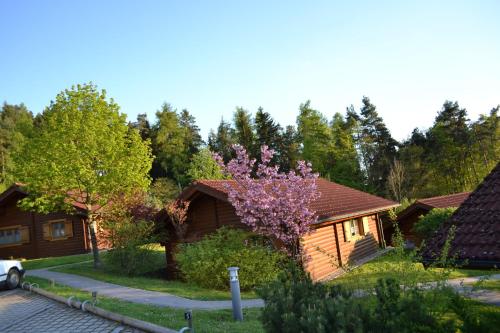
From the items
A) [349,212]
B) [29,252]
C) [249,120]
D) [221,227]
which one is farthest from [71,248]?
[249,120]

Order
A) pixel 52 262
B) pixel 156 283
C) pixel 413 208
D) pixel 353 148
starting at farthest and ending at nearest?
1. pixel 353 148
2. pixel 413 208
3. pixel 52 262
4. pixel 156 283

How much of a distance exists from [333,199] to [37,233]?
18.9 metres

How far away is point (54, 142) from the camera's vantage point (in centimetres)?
1580

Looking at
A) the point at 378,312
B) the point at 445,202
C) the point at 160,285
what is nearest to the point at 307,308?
the point at 378,312

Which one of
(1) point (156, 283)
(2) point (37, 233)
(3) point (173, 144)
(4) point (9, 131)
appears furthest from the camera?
(4) point (9, 131)

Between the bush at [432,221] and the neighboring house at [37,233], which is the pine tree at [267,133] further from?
the bush at [432,221]

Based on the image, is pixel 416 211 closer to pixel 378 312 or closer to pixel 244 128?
pixel 378 312

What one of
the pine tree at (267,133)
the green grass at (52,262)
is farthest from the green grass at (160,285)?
the pine tree at (267,133)

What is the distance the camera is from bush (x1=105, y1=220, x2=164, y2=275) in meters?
15.9

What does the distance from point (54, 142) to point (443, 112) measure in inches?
1581

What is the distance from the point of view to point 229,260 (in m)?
13.6

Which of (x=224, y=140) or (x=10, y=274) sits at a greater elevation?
(x=224, y=140)

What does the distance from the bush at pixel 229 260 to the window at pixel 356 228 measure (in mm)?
5003

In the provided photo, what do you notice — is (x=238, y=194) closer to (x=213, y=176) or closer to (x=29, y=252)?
(x=29, y=252)
